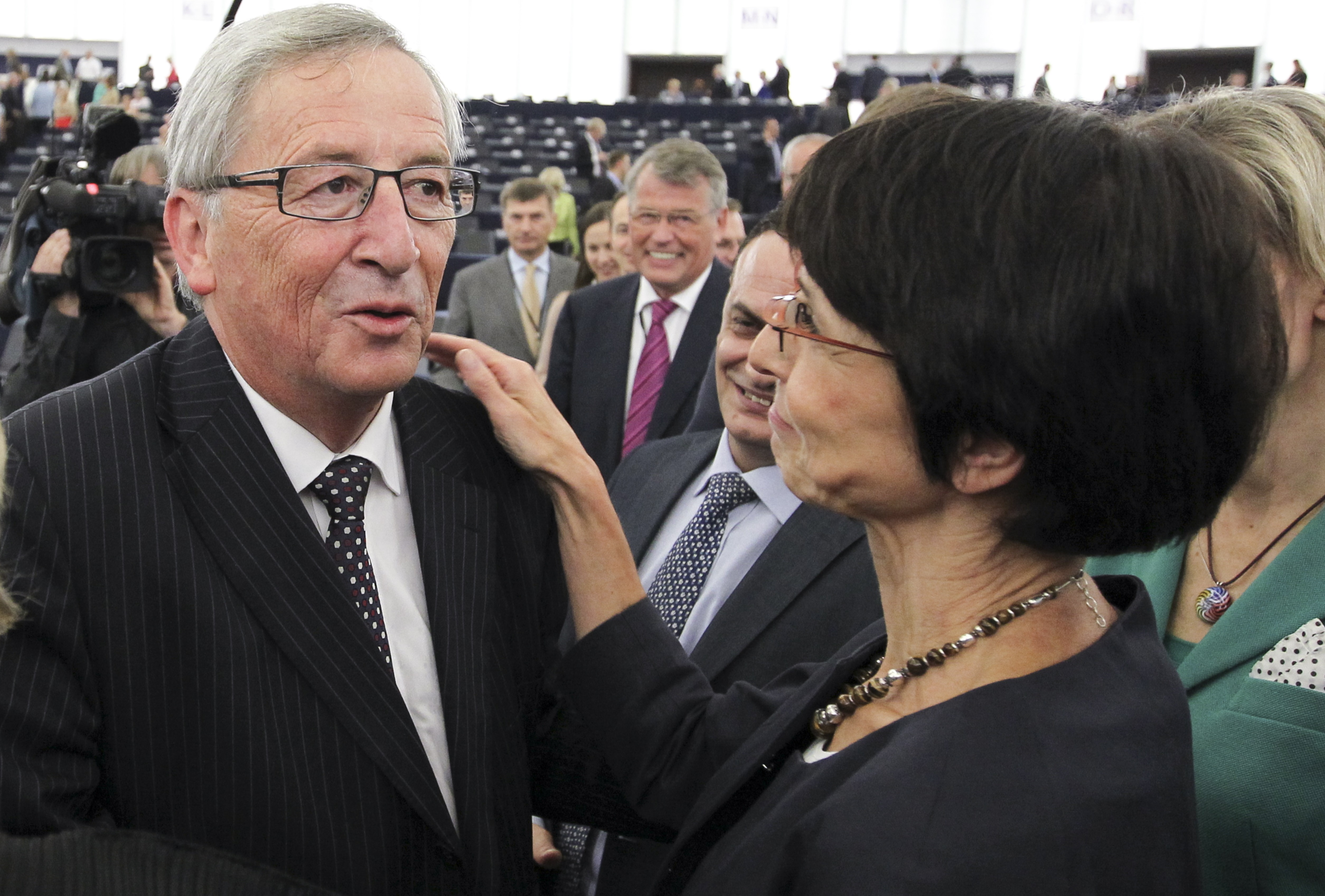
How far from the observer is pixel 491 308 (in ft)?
17.5

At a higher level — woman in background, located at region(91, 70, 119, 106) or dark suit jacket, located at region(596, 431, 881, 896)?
woman in background, located at region(91, 70, 119, 106)

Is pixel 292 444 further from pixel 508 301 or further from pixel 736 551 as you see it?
pixel 508 301

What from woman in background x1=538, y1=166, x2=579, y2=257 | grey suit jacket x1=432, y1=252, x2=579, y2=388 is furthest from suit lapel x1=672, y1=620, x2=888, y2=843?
woman in background x1=538, y1=166, x2=579, y2=257

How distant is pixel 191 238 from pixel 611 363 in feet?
7.68

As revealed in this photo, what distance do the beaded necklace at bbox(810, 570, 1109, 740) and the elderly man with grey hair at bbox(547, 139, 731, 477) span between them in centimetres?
217

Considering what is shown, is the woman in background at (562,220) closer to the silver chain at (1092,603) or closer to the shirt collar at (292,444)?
the shirt collar at (292,444)

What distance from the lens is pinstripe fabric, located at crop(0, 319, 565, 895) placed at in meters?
1.06

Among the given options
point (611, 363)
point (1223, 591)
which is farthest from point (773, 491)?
point (611, 363)

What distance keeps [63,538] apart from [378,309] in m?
0.37

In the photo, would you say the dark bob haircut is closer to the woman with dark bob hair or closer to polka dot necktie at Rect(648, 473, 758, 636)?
the woman with dark bob hair

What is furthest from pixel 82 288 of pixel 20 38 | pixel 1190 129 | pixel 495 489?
pixel 20 38

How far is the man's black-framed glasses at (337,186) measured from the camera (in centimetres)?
120

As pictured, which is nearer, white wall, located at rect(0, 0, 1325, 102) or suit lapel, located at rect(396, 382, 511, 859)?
suit lapel, located at rect(396, 382, 511, 859)

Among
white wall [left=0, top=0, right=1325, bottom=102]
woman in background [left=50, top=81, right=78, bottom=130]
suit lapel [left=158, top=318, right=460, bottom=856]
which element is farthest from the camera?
white wall [left=0, top=0, right=1325, bottom=102]
